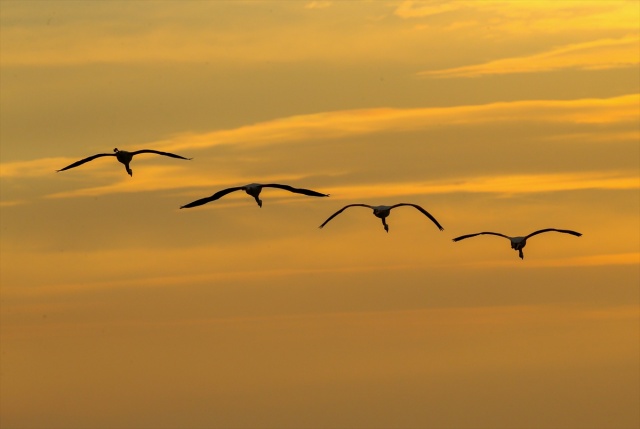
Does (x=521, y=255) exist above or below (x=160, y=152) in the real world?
below

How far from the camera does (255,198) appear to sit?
4134 inches

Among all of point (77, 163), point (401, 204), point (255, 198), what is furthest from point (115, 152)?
point (401, 204)

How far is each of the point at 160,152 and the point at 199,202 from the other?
5128 millimetres

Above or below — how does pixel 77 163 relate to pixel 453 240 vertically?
above

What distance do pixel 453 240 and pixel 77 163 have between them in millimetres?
31352

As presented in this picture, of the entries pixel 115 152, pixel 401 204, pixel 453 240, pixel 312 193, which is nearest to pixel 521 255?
pixel 453 240

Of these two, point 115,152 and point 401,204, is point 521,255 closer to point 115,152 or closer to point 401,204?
point 401,204

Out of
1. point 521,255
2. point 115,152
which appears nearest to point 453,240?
point 521,255

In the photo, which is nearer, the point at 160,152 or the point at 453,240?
the point at 160,152

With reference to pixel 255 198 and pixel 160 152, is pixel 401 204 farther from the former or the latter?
pixel 160 152

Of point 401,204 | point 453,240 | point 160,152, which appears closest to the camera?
point 160,152

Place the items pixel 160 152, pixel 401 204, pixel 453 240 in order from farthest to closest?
pixel 453 240
pixel 401 204
pixel 160 152

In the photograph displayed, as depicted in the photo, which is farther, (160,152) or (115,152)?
(115,152)

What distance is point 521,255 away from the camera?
120812mm
